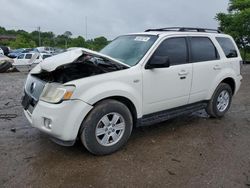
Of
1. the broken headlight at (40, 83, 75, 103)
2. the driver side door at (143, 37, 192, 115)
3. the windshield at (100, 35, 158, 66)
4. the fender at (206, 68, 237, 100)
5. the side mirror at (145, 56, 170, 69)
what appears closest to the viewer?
the broken headlight at (40, 83, 75, 103)

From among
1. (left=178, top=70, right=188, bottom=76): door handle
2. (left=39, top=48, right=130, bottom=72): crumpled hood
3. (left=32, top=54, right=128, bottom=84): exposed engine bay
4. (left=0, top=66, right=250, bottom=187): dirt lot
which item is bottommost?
(left=0, top=66, right=250, bottom=187): dirt lot

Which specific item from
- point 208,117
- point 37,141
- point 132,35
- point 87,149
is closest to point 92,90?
point 87,149

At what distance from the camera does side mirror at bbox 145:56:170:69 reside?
4141 mm

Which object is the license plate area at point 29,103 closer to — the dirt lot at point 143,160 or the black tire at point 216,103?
the dirt lot at point 143,160

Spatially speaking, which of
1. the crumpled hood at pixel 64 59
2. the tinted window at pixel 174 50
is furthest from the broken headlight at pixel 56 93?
the tinted window at pixel 174 50

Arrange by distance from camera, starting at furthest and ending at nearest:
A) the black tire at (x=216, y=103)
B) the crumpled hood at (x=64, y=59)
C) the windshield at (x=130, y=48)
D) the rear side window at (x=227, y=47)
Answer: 1. the rear side window at (x=227, y=47)
2. the black tire at (x=216, y=103)
3. the windshield at (x=130, y=48)
4. the crumpled hood at (x=64, y=59)

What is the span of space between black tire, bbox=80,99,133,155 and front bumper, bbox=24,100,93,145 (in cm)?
11

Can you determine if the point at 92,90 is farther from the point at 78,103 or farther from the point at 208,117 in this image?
the point at 208,117

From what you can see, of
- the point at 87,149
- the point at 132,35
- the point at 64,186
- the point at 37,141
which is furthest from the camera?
the point at 132,35

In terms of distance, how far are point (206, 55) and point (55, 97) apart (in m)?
3.09

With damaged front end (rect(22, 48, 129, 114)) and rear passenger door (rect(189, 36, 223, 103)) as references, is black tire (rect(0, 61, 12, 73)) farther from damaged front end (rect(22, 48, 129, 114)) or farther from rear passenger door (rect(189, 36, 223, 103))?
rear passenger door (rect(189, 36, 223, 103))

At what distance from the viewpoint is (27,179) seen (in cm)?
324

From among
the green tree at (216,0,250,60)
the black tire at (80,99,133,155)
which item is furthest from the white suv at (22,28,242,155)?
the green tree at (216,0,250,60)

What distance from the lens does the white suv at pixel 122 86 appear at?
356cm
